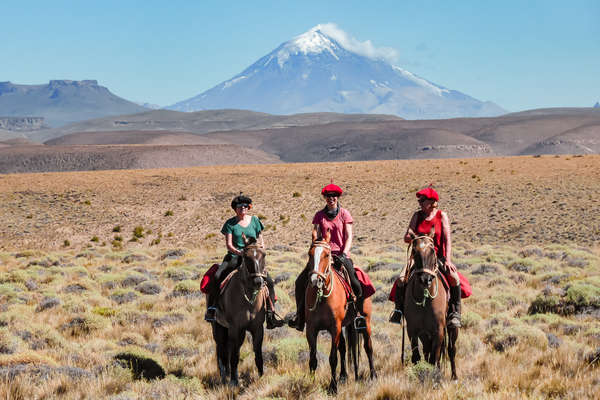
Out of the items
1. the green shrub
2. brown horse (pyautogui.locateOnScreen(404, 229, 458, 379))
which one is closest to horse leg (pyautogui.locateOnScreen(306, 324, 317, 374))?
brown horse (pyautogui.locateOnScreen(404, 229, 458, 379))

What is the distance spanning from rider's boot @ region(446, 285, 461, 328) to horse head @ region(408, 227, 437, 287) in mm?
915

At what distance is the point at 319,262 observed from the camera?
7281mm

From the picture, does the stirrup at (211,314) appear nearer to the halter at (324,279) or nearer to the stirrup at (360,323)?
the halter at (324,279)

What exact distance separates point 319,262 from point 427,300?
160 cm

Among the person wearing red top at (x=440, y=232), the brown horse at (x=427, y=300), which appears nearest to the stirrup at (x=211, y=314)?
the brown horse at (x=427, y=300)

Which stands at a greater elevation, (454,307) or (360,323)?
(454,307)

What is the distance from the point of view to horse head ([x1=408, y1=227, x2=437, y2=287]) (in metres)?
7.12

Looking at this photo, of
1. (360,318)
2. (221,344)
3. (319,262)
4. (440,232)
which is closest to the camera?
(319,262)

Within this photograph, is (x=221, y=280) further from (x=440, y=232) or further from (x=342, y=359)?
(x=440, y=232)

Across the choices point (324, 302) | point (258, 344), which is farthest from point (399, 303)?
point (258, 344)

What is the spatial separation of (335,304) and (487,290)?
8.95 metres

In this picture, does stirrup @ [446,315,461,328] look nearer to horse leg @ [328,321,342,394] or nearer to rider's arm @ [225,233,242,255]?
horse leg @ [328,321,342,394]

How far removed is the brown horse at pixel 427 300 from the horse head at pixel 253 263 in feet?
6.68

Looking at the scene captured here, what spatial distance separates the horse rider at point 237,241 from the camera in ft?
26.8
